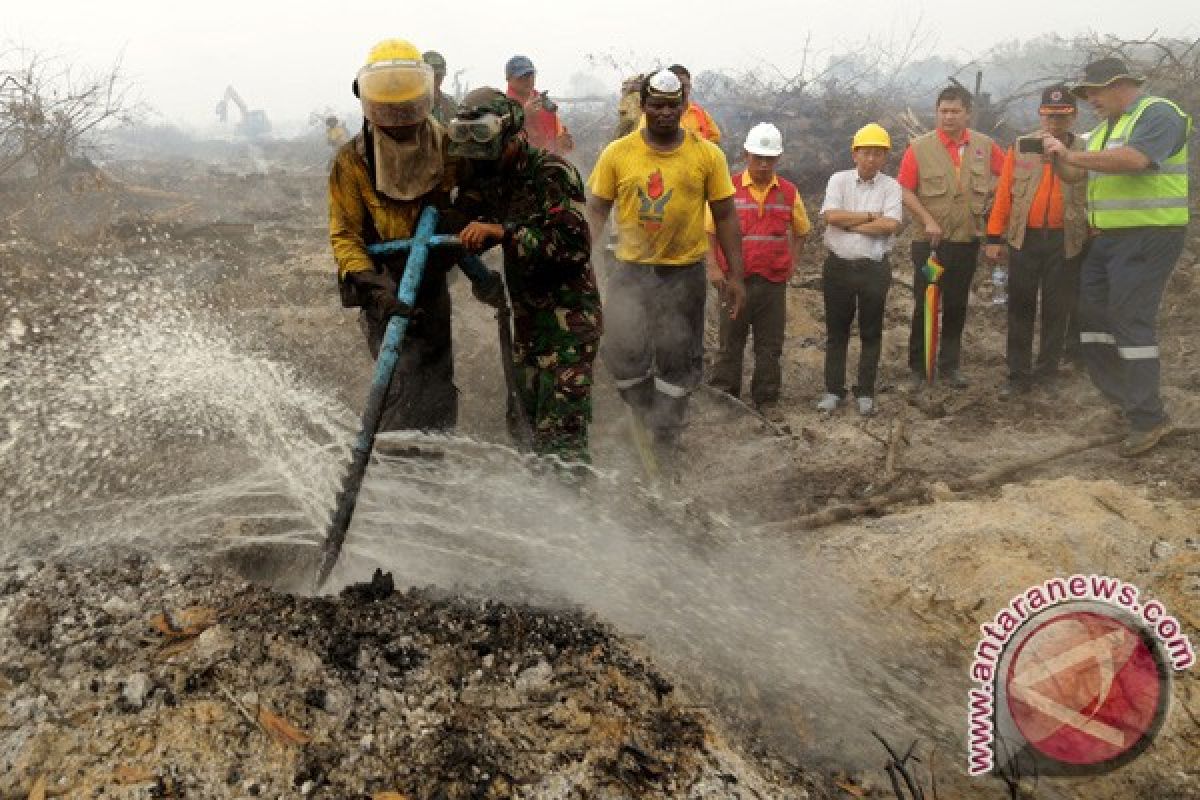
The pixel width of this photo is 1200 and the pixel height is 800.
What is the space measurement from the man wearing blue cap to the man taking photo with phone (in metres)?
3.11

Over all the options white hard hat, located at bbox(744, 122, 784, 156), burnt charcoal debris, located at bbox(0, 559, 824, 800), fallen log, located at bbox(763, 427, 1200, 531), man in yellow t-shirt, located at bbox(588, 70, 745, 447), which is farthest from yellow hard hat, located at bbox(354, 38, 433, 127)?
white hard hat, located at bbox(744, 122, 784, 156)

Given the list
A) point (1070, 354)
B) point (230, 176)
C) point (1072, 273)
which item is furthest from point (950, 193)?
point (230, 176)

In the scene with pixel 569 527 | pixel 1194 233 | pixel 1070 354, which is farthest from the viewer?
pixel 1194 233

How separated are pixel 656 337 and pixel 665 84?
1.22m

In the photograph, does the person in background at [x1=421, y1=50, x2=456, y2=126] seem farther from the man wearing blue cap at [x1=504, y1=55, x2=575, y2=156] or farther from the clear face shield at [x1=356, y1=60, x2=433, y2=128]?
the clear face shield at [x1=356, y1=60, x2=433, y2=128]

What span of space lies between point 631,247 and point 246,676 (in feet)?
9.06

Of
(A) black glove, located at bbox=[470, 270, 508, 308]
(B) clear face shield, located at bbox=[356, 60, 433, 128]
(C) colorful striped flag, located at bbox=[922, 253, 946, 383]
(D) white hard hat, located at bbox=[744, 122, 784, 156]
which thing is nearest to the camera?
(B) clear face shield, located at bbox=[356, 60, 433, 128]

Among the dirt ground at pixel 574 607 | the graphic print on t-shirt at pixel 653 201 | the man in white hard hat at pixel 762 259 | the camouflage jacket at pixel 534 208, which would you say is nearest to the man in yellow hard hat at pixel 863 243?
the man in white hard hat at pixel 762 259

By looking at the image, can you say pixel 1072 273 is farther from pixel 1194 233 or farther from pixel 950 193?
pixel 1194 233

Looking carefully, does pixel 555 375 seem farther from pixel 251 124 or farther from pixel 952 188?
pixel 251 124

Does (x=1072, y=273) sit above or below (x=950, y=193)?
below

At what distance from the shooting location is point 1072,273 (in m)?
5.39

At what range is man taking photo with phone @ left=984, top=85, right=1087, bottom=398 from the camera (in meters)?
5.11

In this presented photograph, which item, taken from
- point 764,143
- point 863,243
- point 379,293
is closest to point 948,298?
point 863,243
